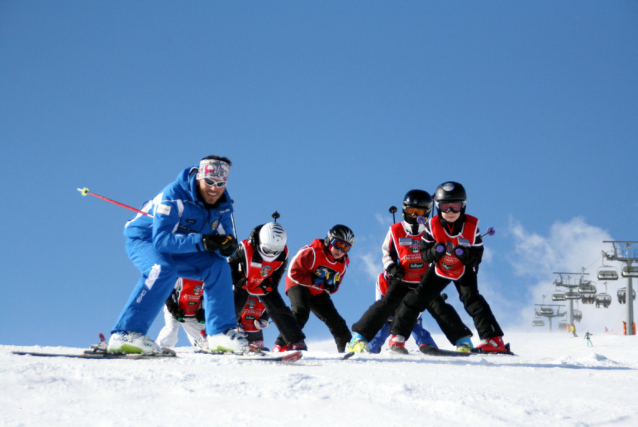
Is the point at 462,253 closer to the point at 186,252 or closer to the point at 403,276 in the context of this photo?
the point at 403,276

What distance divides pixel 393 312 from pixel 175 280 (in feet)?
8.80

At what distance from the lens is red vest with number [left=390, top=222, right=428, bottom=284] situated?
610cm

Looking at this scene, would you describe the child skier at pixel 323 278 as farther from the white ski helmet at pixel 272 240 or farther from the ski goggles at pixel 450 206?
the ski goggles at pixel 450 206

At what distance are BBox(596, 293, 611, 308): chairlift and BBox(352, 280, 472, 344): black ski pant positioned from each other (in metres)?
47.7

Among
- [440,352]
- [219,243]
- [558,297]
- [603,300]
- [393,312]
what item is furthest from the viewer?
[558,297]

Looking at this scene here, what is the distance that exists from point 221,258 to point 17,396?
2074mm

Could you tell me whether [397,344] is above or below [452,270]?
below

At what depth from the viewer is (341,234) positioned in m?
6.40

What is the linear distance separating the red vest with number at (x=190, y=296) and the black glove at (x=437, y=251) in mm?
2739

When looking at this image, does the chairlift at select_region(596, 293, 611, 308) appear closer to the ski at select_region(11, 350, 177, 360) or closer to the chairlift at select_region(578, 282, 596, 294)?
the chairlift at select_region(578, 282, 596, 294)

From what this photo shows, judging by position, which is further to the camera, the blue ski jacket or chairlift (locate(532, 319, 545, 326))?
chairlift (locate(532, 319, 545, 326))

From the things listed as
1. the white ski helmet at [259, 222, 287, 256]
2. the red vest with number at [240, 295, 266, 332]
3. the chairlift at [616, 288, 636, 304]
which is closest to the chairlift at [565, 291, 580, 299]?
the chairlift at [616, 288, 636, 304]

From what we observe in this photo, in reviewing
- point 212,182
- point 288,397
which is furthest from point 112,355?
point 288,397

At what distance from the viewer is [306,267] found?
641cm
